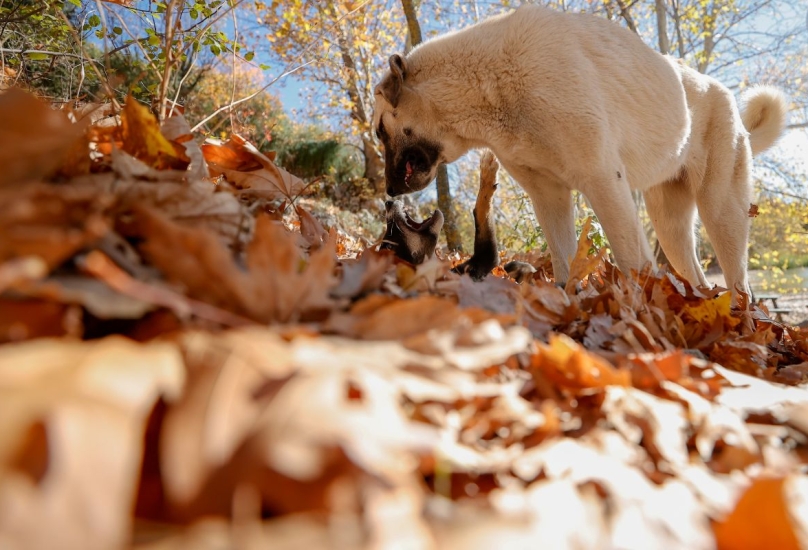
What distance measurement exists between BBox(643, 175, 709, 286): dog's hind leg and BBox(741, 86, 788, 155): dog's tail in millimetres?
1209

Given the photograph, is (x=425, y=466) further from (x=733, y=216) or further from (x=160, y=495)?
(x=733, y=216)

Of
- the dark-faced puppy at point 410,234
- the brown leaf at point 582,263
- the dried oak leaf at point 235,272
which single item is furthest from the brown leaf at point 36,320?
the dark-faced puppy at point 410,234

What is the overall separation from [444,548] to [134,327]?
1.33 ft

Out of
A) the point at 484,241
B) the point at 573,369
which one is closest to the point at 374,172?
the point at 484,241

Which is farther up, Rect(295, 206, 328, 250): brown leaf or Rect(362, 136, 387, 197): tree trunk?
Rect(362, 136, 387, 197): tree trunk

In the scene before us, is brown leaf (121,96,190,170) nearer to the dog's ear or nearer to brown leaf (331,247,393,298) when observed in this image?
brown leaf (331,247,393,298)

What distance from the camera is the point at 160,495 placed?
42cm

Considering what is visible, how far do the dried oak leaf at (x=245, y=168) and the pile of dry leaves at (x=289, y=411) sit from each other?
489 millimetres

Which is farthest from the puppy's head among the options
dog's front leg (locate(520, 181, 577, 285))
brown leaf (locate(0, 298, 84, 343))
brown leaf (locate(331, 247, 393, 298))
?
brown leaf (locate(0, 298, 84, 343))

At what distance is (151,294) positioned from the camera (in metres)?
0.52

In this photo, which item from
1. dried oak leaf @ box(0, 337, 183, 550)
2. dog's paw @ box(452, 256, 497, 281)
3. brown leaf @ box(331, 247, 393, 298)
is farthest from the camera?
dog's paw @ box(452, 256, 497, 281)

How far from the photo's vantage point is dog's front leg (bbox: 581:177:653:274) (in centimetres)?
284

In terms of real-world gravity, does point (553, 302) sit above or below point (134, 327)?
below

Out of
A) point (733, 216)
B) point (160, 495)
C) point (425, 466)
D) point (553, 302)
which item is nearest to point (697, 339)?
point (553, 302)
